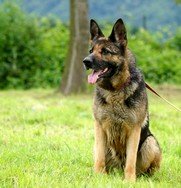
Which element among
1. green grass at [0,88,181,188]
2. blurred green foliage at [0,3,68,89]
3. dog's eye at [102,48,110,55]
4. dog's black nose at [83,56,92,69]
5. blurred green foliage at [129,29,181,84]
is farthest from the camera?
blurred green foliage at [129,29,181,84]

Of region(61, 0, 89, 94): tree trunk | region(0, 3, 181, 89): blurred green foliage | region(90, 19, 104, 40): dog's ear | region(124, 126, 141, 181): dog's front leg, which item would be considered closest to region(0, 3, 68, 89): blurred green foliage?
region(0, 3, 181, 89): blurred green foliage

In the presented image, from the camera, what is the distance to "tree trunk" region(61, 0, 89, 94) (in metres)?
18.0

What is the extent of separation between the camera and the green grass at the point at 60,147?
5.94 m

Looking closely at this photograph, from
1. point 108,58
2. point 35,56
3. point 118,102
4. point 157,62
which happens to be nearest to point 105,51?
point 108,58

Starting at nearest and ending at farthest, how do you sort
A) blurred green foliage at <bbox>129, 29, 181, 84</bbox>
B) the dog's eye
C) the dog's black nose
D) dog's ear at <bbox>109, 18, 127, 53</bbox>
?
1. the dog's black nose
2. the dog's eye
3. dog's ear at <bbox>109, 18, 127, 53</bbox>
4. blurred green foliage at <bbox>129, 29, 181, 84</bbox>

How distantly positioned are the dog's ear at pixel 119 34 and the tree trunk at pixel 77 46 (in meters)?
11.6

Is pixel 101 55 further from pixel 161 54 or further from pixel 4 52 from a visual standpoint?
pixel 161 54

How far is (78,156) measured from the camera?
7.54 meters

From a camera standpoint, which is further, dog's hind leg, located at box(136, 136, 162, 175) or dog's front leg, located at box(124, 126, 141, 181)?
dog's hind leg, located at box(136, 136, 162, 175)

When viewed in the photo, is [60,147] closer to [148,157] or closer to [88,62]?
[148,157]

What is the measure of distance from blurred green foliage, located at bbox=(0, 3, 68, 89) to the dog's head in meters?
17.1

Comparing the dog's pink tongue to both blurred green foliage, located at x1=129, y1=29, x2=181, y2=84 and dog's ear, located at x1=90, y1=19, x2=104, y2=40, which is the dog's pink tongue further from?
blurred green foliage, located at x1=129, y1=29, x2=181, y2=84

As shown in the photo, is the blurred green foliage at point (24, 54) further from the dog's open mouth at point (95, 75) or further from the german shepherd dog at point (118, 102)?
the dog's open mouth at point (95, 75)

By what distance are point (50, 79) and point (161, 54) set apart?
6165 mm
